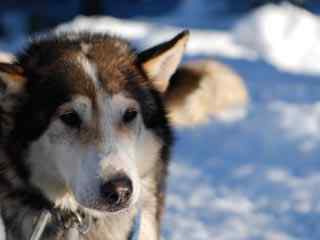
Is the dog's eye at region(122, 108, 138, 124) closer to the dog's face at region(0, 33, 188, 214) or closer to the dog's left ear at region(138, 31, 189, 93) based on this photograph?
the dog's face at region(0, 33, 188, 214)

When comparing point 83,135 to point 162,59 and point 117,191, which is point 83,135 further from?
point 162,59

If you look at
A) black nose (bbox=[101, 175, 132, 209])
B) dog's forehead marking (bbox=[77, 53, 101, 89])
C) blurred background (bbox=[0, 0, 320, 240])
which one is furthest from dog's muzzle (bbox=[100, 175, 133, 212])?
blurred background (bbox=[0, 0, 320, 240])

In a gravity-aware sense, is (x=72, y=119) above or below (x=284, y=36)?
above

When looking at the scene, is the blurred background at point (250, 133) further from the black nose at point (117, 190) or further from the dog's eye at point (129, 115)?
the black nose at point (117, 190)

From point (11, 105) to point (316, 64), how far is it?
5.68 meters

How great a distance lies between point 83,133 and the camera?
2.35 m

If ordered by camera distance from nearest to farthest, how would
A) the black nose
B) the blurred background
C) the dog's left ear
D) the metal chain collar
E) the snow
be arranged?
the black nose
the metal chain collar
the dog's left ear
the blurred background
the snow

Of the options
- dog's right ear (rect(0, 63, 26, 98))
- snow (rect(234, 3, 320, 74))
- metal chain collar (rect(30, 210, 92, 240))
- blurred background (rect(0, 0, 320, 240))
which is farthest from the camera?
snow (rect(234, 3, 320, 74))

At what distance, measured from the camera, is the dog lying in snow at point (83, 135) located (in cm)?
228

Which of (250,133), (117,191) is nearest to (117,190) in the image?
(117,191)

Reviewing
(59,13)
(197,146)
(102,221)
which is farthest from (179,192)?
(59,13)

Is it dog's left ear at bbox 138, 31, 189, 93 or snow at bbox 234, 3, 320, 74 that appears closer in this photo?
dog's left ear at bbox 138, 31, 189, 93

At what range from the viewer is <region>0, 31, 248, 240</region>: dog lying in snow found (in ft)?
7.48

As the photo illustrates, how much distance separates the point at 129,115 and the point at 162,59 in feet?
1.09
